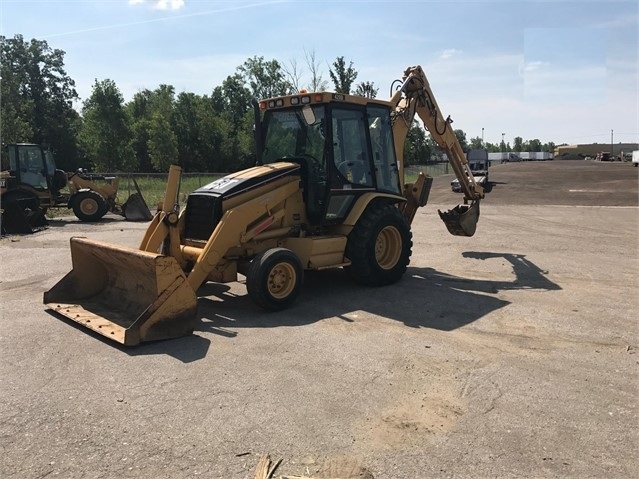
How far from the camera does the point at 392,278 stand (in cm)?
859

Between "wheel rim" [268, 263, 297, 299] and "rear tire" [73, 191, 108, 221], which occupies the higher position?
"rear tire" [73, 191, 108, 221]

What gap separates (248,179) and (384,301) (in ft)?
8.37

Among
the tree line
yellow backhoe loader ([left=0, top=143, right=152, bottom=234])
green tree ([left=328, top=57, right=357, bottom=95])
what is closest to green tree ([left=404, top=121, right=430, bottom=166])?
the tree line

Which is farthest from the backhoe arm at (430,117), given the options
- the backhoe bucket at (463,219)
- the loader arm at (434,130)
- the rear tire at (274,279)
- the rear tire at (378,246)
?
the rear tire at (274,279)

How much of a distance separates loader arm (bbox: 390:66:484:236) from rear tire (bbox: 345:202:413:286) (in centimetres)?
108

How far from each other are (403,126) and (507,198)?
19.1 meters

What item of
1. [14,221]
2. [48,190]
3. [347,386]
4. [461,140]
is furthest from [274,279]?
[461,140]

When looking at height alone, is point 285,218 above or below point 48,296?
above

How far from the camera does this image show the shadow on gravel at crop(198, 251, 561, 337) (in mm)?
6695

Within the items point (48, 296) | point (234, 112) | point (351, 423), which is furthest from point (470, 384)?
point (234, 112)

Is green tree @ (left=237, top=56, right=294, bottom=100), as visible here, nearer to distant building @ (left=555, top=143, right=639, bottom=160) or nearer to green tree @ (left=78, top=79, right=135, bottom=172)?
green tree @ (left=78, top=79, right=135, bottom=172)

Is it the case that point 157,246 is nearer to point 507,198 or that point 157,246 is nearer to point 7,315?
point 7,315

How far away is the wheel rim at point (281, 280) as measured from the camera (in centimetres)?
693

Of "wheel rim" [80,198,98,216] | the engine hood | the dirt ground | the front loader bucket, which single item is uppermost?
the engine hood
